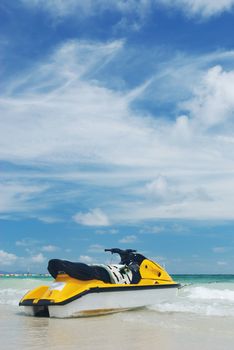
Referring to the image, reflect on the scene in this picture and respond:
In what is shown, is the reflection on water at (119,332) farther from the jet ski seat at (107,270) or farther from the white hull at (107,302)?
the jet ski seat at (107,270)

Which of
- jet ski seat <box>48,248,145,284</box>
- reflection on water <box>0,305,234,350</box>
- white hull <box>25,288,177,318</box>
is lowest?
reflection on water <box>0,305,234,350</box>

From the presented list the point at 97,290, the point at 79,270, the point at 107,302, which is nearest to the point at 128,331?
the point at 97,290

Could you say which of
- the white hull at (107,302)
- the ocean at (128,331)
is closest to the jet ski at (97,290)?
the white hull at (107,302)

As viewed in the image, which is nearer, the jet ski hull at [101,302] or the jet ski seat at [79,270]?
the jet ski hull at [101,302]

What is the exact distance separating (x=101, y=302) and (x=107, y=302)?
0.65 feet

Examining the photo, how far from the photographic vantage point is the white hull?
408 inches

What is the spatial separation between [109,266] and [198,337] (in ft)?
14.5

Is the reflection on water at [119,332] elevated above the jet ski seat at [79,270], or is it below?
below

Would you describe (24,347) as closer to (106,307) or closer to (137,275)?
(106,307)

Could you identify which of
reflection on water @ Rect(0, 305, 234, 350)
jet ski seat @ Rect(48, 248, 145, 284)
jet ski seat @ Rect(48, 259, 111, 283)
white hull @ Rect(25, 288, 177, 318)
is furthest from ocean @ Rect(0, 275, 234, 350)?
jet ski seat @ Rect(48, 259, 111, 283)

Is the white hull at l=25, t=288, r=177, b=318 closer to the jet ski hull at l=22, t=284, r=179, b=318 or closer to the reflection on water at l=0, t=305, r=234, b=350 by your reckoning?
the jet ski hull at l=22, t=284, r=179, b=318

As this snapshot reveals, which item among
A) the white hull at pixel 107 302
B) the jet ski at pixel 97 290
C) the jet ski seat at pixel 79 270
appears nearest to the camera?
the white hull at pixel 107 302

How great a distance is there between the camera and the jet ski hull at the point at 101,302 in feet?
34.0

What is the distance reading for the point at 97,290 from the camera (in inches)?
427
